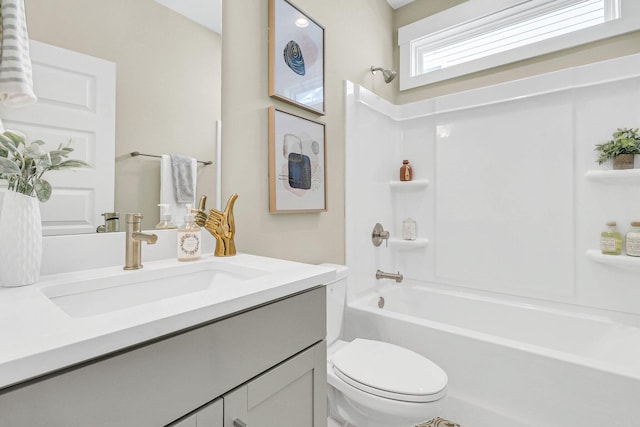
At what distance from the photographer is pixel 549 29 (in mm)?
2072

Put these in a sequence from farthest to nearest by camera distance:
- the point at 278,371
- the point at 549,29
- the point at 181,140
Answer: the point at 549,29, the point at 181,140, the point at 278,371

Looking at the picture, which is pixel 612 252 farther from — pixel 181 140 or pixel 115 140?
pixel 115 140

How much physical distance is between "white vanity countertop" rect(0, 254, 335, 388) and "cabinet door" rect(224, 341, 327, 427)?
0.18m

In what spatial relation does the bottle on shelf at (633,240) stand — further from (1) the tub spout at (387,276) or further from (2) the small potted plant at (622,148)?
(1) the tub spout at (387,276)

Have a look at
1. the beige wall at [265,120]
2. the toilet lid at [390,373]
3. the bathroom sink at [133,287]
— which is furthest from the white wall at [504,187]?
the bathroom sink at [133,287]

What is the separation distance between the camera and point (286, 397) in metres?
0.78

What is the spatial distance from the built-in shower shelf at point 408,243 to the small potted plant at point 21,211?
2.10m

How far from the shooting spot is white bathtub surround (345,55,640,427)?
1.40 metres

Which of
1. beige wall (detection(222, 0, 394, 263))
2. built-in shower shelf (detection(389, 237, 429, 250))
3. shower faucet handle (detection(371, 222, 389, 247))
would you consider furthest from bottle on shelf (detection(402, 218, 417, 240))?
beige wall (detection(222, 0, 394, 263))

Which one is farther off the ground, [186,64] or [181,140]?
[186,64]

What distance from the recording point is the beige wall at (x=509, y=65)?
6.02 ft

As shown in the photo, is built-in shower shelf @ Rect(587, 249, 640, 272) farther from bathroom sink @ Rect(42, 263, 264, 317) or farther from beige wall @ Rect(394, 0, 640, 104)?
bathroom sink @ Rect(42, 263, 264, 317)

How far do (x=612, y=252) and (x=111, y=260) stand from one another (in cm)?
239

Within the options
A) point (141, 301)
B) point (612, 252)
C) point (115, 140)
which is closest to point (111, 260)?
point (141, 301)
